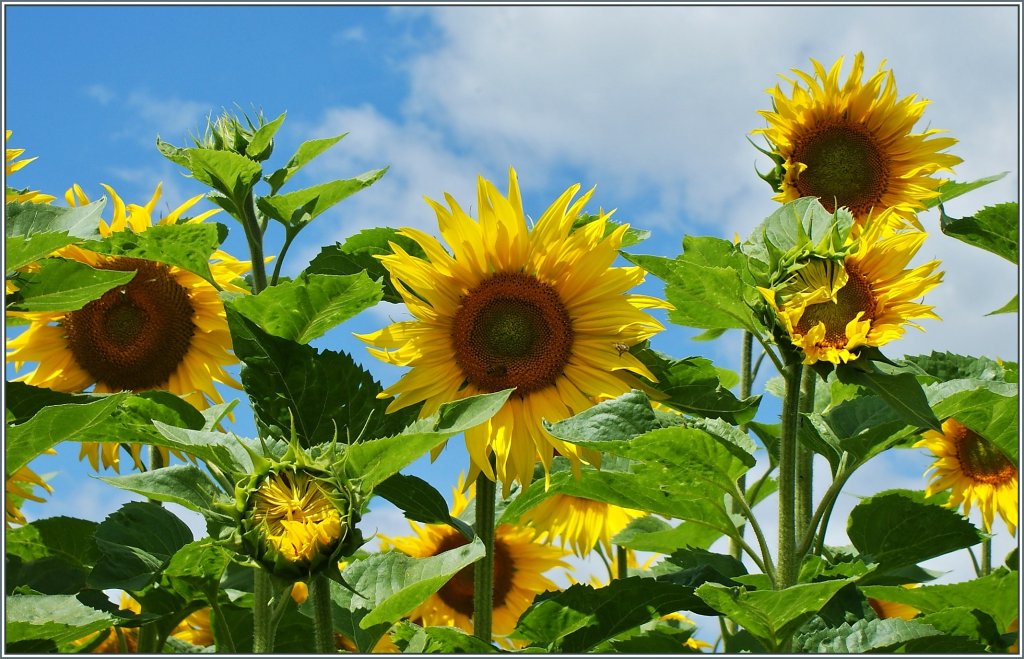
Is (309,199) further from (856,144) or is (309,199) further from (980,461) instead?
(980,461)

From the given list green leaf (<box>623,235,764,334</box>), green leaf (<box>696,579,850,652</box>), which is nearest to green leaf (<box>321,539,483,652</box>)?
green leaf (<box>696,579,850,652</box>)

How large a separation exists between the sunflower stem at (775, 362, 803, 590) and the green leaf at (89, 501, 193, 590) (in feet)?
4.88

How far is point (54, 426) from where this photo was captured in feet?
7.50

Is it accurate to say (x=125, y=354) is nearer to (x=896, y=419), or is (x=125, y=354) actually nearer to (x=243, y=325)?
(x=243, y=325)

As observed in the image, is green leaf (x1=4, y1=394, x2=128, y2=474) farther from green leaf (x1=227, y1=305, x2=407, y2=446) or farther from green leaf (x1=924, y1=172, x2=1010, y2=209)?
green leaf (x1=924, y1=172, x2=1010, y2=209)

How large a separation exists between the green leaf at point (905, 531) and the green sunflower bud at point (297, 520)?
1.39 meters

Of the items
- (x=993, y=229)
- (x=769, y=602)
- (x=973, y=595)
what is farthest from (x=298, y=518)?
(x=993, y=229)

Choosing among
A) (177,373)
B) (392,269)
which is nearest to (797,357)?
(392,269)

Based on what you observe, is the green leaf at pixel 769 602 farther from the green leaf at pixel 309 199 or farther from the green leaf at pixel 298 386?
the green leaf at pixel 309 199

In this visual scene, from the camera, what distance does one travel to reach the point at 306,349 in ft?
8.05

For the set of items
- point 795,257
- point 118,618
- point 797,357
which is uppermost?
point 795,257

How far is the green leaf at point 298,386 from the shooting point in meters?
2.42

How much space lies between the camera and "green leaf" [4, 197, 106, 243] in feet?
9.51

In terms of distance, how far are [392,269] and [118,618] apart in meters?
1.05
